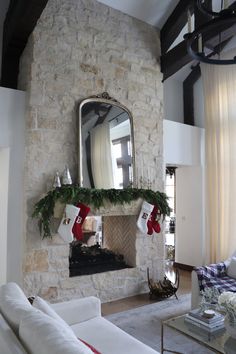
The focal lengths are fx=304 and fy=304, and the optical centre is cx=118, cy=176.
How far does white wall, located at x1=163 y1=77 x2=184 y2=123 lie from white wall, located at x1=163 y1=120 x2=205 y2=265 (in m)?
0.51

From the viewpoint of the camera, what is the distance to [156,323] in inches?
137

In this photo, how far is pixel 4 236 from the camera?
3922 mm

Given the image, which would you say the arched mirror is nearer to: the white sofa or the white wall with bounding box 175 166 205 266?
the white wall with bounding box 175 166 205 266

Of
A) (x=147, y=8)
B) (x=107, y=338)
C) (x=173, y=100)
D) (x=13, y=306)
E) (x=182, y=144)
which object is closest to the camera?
(x=13, y=306)

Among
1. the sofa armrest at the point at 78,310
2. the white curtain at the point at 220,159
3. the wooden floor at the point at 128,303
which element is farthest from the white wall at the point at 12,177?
the white curtain at the point at 220,159

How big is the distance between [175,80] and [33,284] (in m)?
4.68

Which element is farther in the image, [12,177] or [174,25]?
[174,25]

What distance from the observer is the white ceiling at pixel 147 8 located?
186 inches

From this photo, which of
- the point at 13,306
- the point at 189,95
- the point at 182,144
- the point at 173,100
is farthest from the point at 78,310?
the point at 189,95

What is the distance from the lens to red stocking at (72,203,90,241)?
3.94 meters

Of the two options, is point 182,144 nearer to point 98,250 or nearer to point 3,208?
point 98,250

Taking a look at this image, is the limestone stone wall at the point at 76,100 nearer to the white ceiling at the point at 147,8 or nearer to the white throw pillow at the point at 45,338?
the white ceiling at the point at 147,8

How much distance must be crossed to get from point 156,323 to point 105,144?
2.47m

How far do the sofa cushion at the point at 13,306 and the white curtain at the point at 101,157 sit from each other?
7.58 ft
